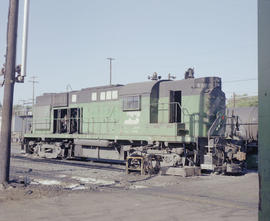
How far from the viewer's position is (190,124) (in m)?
13.5

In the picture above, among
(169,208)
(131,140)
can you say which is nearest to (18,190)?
(169,208)

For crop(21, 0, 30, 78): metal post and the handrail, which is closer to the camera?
crop(21, 0, 30, 78): metal post

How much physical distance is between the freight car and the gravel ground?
219cm

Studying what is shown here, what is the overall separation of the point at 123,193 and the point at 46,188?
7.14ft

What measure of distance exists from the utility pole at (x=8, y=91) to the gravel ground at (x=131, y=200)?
0.65 meters

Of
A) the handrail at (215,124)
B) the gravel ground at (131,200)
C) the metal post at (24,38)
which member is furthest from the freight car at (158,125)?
the metal post at (24,38)

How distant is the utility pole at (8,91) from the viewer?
8688 millimetres

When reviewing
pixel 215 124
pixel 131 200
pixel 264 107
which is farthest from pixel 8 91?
pixel 215 124

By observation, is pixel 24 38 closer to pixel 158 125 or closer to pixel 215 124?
pixel 158 125

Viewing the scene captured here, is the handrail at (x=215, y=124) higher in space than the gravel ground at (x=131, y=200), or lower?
higher

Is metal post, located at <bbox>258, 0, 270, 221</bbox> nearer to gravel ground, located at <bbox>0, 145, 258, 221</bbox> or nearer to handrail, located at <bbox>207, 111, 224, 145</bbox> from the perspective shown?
gravel ground, located at <bbox>0, 145, 258, 221</bbox>

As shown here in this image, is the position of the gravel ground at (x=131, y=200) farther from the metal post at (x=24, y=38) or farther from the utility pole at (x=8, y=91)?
the metal post at (x=24, y=38)

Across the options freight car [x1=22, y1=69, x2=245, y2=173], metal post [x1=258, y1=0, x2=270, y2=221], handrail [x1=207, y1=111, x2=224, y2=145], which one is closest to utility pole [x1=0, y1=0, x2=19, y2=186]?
freight car [x1=22, y1=69, x2=245, y2=173]

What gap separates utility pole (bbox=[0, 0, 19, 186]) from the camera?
28.5 feet
